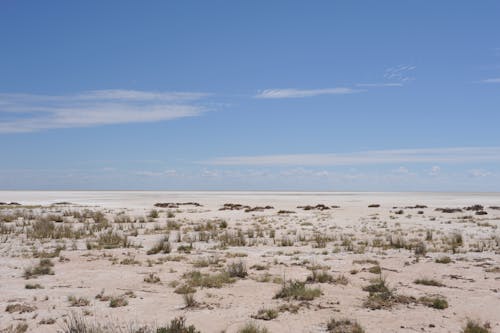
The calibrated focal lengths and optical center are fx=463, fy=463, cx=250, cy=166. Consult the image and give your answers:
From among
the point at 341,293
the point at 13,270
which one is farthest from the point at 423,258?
the point at 13,270

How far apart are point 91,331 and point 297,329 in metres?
3.36

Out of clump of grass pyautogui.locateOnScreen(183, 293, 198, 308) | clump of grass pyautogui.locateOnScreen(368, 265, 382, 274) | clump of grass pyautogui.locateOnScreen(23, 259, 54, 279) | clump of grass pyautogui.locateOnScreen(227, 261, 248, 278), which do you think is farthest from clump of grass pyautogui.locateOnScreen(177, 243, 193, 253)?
clump of grass pyautogui.locateOnScreen(183, 293, 198, 308)

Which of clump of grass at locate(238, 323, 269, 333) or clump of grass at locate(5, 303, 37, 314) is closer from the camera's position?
clump of grass at locate(238, 323, 269, 333)

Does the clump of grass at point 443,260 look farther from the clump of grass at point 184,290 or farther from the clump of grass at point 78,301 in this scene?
the clump of grass at point 78,301

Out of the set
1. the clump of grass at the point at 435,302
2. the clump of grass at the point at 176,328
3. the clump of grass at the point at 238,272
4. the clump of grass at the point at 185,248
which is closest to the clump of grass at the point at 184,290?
the clump of grass at the point at 238,272

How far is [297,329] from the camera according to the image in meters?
7.86

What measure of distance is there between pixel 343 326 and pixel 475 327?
2099 millimetres

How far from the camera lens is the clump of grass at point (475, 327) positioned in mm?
7418

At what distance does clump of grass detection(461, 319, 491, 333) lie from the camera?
24.3 ft

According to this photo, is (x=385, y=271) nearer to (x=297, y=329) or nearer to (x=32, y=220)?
(x=297, y=329)

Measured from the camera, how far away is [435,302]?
30.0 feet

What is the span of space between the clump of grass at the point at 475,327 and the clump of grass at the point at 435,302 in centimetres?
109

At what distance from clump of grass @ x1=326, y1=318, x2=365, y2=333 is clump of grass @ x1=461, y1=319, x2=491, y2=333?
1.67 meters

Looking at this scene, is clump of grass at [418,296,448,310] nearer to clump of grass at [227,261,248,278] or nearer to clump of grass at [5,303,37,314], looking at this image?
clump of grass at [227,261,248,278]
